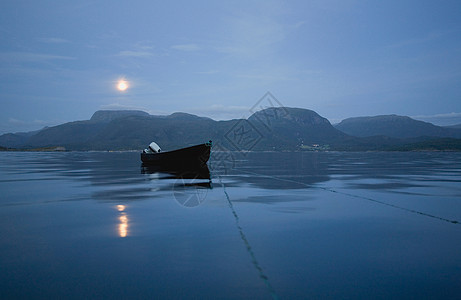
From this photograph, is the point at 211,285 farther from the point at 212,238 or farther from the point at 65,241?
the point at 65,241

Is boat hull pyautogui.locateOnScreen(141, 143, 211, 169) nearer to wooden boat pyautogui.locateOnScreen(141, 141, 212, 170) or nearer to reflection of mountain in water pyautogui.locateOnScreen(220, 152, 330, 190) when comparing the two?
wooden boat pyautogui.locateOnScreen(141, 141, 212, 170)

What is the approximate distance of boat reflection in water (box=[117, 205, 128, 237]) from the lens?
1005 centimetres

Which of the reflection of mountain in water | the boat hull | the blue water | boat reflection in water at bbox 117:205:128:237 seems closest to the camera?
the blue water

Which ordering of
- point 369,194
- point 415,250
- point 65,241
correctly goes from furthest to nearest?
point 369,194, point 65,241, point 415,250

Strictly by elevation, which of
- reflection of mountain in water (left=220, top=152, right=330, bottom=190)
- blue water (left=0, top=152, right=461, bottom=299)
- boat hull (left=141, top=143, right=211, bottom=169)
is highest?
boat hull (left=141, top=143, right=211, bottom=169)

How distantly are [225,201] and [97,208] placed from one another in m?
5.76

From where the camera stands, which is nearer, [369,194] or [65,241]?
[65,241]

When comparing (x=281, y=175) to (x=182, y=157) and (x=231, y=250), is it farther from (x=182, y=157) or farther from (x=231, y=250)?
(x=231, y=250)

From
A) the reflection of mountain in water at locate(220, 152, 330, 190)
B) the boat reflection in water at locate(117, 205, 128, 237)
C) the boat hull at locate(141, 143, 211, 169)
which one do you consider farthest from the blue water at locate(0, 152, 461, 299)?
the boat hull at locate(141, 143, 211, 169)

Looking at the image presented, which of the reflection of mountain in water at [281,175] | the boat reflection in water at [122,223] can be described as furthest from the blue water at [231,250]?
the reflection of mountain in water at [281,175]

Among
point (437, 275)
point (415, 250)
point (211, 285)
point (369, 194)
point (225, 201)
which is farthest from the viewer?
point (369, 194)

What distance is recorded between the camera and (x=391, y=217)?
12.6 m

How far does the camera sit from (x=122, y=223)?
11.4 meters

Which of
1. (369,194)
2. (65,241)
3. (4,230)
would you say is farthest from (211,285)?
(369,194)
